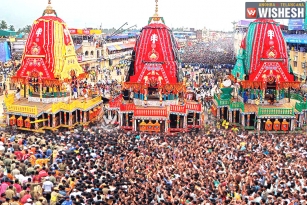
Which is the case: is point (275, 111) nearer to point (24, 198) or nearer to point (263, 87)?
point (263, 87)

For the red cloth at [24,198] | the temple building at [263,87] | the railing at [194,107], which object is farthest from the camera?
the railing at [194,107]

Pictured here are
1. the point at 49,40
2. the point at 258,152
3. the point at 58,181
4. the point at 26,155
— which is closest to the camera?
the point at 58,181

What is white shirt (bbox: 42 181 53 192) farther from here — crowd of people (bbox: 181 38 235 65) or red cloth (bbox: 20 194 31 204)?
crowd of people (bbox: 181 38 235 65)

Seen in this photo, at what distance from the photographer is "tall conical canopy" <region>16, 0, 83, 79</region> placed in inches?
1222

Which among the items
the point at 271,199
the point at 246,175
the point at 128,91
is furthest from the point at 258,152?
the point at 128,91

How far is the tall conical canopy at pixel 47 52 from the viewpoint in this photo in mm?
31047

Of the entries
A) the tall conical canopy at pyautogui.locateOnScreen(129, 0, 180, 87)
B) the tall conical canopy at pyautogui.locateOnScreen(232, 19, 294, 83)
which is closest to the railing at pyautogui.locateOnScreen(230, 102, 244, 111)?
the tall conical canopy at pyautogui.locateOnScreen(232, 19, 294, 83)

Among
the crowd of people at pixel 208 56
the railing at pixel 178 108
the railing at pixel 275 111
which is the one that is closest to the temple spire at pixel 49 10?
the railing at pixel 178 108

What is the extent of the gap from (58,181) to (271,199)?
350 inches

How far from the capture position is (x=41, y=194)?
16.2 metres

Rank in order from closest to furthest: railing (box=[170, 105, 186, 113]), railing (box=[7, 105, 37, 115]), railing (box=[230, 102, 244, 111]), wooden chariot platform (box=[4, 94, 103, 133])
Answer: railing (box=[7, 105, 37, 115])
wooden chariot platform (box=[4, 94, 103, 133])
railing (box=[170, 105, 186, 113])
railing (box=[230, 102, 244, 111])

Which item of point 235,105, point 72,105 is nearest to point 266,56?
point 235,105

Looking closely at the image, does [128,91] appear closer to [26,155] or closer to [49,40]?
[49,40]

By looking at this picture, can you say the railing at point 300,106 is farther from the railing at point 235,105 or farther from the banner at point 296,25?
the banner at point 296,25
